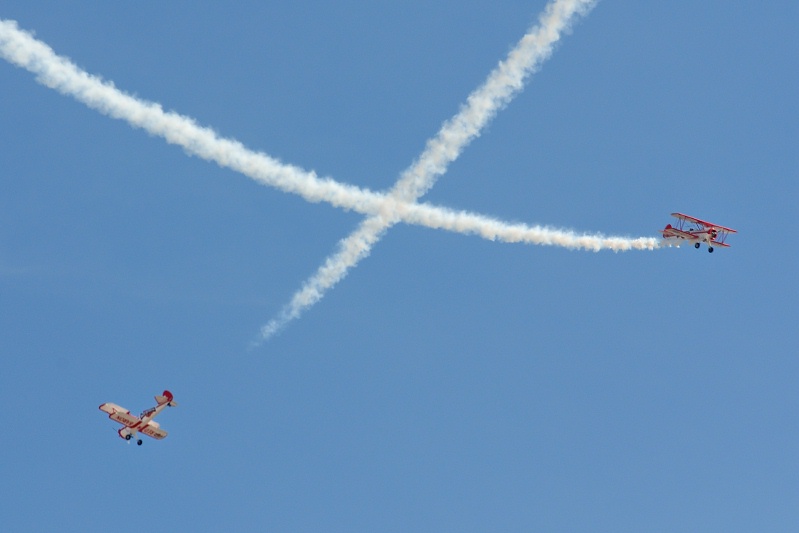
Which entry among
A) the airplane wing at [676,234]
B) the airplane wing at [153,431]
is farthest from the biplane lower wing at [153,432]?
the airplane wing at [676,234]

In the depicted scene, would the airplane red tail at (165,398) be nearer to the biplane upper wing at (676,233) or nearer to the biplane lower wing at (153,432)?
the biplane lower wing at (153,432)

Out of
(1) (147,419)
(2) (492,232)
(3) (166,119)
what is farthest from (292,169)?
(1) (147,419)

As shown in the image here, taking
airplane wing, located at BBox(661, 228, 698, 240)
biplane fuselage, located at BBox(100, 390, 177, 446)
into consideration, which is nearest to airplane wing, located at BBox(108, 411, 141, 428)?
biplane fuselage, located at BBox(100, 390, 177, 446)

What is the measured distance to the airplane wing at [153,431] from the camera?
247 feet

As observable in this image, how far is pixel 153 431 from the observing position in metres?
75.6

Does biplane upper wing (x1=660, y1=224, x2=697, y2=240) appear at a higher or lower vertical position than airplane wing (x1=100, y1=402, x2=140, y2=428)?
higher

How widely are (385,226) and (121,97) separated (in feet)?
49.2

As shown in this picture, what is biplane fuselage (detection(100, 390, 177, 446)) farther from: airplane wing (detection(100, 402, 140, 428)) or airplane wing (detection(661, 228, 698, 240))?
airplane wing (detection(661, 228, 698, 240))

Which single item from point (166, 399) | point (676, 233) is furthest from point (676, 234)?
point (166, 399)

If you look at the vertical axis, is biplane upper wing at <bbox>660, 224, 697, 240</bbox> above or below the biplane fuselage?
above

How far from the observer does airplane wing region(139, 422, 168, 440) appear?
75.2 m

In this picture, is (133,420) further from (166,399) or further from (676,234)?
(676,234)

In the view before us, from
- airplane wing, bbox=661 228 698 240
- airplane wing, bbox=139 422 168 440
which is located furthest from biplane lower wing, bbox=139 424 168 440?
airplane wing, bbox=661 228 698 240

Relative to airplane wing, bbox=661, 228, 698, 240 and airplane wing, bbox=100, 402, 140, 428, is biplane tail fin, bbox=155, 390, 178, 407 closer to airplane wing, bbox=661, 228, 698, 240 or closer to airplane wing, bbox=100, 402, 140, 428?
airplane wing, bbox=100, 402, 140, 428
